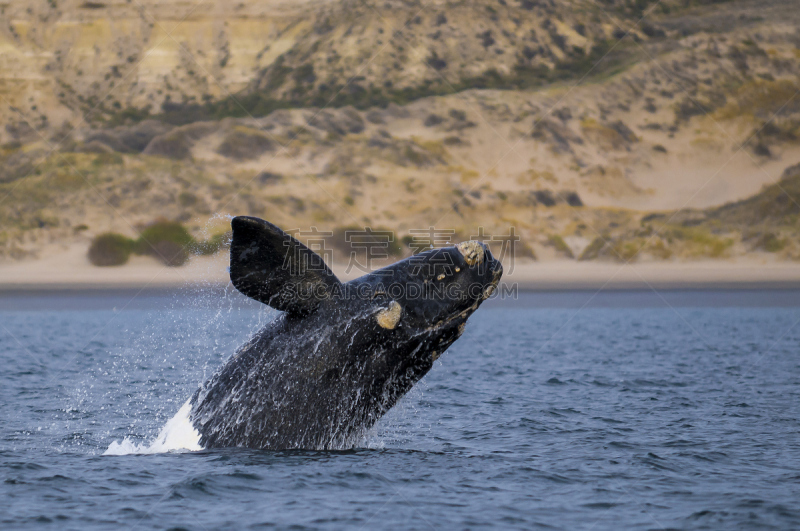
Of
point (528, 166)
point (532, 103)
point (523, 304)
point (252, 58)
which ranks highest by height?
point (252, 58)

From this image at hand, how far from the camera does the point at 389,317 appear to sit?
10602 mm

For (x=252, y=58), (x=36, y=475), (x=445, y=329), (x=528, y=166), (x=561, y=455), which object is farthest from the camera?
(x=252, y=58)

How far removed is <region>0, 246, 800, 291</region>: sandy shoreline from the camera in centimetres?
6888

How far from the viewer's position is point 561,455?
13492 mm

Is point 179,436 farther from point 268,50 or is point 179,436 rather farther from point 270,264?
point 268,50

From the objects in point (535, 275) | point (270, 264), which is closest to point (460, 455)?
point (270, 264)

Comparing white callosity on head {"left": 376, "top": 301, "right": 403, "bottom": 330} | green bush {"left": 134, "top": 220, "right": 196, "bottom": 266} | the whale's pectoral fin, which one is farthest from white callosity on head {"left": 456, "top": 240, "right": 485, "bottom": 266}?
green bush {"left": 134, "top": 220, "right": 196, "bottom": 266}

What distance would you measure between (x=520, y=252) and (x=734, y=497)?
218 feet

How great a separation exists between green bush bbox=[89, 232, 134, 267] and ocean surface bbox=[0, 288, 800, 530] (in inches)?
1624

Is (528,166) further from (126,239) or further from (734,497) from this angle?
(734,497)

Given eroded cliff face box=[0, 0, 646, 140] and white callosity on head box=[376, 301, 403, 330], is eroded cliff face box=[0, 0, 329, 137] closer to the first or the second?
eroded cliff face box=[0, 0, 646, 140]

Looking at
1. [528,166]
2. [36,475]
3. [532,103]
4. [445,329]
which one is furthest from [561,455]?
[532,103]

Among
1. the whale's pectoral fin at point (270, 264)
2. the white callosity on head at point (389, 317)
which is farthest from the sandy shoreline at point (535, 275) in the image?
the whale's pectoral fin at point (270, 264)

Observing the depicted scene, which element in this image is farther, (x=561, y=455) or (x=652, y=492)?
(x=561, y=455)
